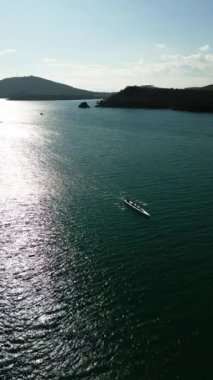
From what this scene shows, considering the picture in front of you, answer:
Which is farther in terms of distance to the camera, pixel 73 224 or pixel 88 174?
pixel 88 174

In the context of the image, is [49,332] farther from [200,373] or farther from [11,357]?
[200,373]

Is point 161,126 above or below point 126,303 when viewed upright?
above

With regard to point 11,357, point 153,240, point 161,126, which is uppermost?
point 161,126

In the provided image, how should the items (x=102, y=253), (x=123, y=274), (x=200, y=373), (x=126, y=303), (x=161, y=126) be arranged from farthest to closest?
(x=161, y=126) → (x=102, y=253) → (x=123, y=274) → (x=126, y=303) → (x=200, y=373)

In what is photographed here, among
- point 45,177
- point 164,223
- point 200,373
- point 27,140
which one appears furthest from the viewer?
point 27,140

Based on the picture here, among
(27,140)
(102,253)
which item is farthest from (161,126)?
(102,253)

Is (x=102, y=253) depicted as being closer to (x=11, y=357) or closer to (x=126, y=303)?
(x=126, y=303)
